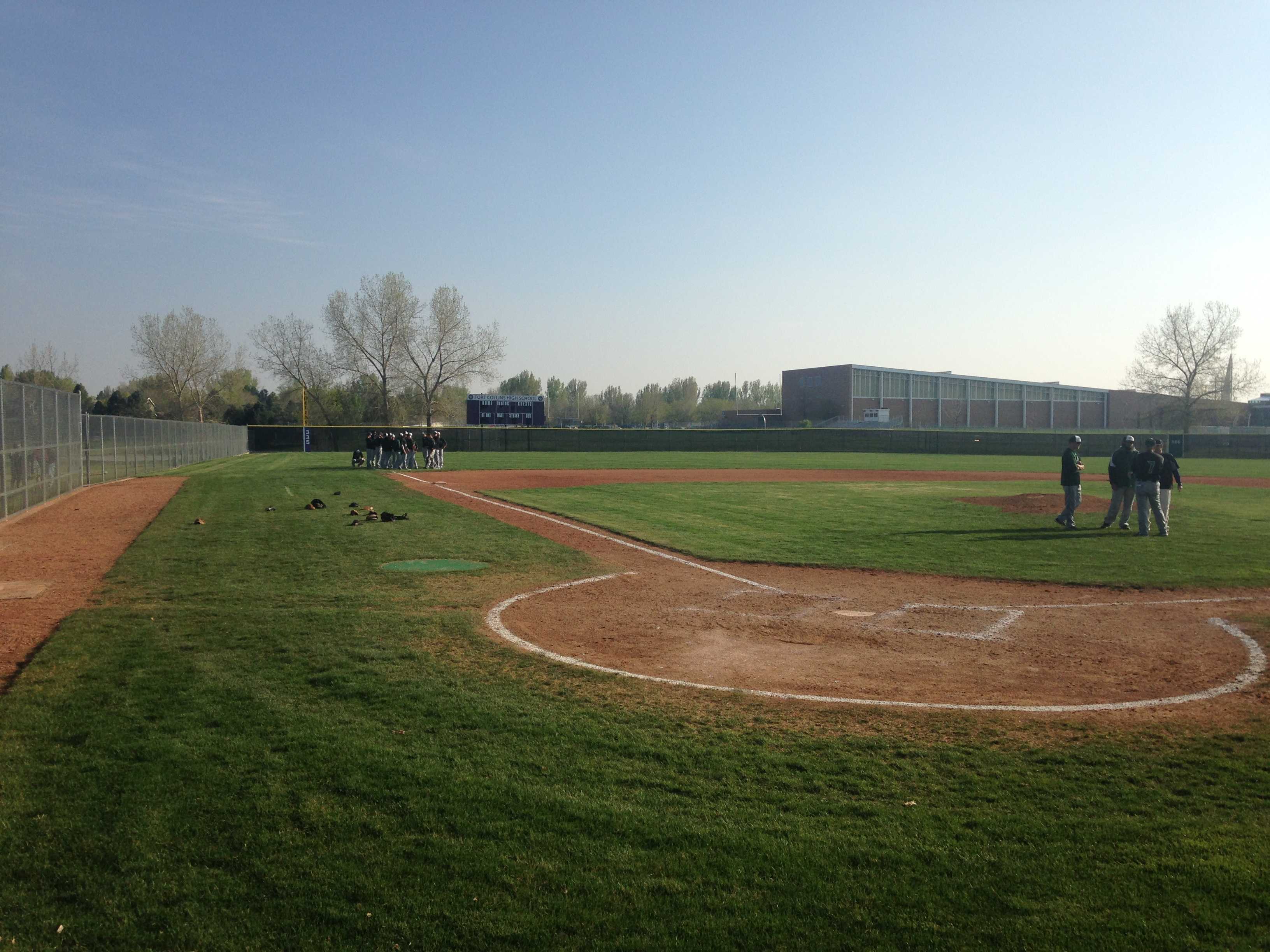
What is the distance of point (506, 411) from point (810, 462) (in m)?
25.8

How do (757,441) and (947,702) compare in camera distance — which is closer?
(947,702)

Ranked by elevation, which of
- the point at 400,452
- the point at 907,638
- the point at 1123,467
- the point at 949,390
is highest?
the point at 949,390

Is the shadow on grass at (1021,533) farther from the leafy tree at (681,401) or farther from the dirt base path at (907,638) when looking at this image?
the leafy tree at (681,401)

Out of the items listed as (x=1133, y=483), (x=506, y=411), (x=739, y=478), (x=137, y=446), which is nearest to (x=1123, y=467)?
(x=1133, y=483)

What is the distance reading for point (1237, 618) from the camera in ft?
32.6

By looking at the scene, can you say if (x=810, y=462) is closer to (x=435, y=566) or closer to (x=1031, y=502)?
(x=1031, y=502)

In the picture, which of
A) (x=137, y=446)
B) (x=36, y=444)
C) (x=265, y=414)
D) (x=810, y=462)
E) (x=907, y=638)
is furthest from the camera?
(x=265, y=414)

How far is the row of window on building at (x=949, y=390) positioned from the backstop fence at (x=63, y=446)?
6864cm

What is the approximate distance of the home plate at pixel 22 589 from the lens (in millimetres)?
10672

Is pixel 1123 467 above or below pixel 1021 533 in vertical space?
above

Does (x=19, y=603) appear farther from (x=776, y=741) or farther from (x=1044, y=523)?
(x=1044, y=523)

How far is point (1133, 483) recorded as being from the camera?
17.6m

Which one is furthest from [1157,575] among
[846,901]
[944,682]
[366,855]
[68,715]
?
[68,715]

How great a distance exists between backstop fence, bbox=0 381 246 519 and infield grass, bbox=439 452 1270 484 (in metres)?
12.3
